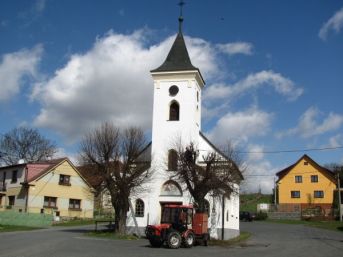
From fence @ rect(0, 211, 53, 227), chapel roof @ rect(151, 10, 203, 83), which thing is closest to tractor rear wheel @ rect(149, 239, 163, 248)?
chapel roof @ rect(151, 10, 203, 83)

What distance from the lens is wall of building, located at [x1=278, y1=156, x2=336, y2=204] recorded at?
69812mm

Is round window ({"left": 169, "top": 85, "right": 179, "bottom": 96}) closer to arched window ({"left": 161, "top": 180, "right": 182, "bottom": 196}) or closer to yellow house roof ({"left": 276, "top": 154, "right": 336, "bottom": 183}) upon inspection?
arched window ({"left": 161, "top": 180, "right": 182, "bottom": 196})

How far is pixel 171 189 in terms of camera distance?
34688mm

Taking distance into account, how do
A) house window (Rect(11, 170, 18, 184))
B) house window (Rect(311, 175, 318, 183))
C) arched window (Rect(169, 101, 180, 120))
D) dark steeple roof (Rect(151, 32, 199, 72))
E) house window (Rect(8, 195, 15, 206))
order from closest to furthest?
1. arched window (Rect(169, 101, 180, 120))
2. dark steeple roof (Rect(151, 32, 199, 72))
3. house window (Rect(8, 195, 15, 206))
4. house window (Rect(11, 170, 18, 184))
5. house window (Rect(311, 175, 318, 183))

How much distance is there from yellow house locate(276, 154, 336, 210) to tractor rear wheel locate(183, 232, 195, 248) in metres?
47.2

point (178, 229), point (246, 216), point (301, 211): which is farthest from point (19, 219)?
point (301, 211)

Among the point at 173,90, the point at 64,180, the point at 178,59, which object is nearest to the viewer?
the point at 173,90

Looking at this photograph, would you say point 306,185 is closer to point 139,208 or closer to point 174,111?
point 174,111

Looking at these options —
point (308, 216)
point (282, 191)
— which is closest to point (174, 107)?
point (308, 216)

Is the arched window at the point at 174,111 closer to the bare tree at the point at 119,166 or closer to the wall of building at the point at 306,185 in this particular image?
the bare tree at the point at 119,166

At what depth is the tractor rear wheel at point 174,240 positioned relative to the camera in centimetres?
2444

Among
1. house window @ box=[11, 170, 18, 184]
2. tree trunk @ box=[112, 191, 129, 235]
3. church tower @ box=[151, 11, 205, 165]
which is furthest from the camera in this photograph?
house window @ box=[11, 170, 18, 184]

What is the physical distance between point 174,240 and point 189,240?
1.10 meters

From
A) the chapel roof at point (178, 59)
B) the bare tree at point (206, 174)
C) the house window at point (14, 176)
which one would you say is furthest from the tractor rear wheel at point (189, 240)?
the house window at point (14, 176)
